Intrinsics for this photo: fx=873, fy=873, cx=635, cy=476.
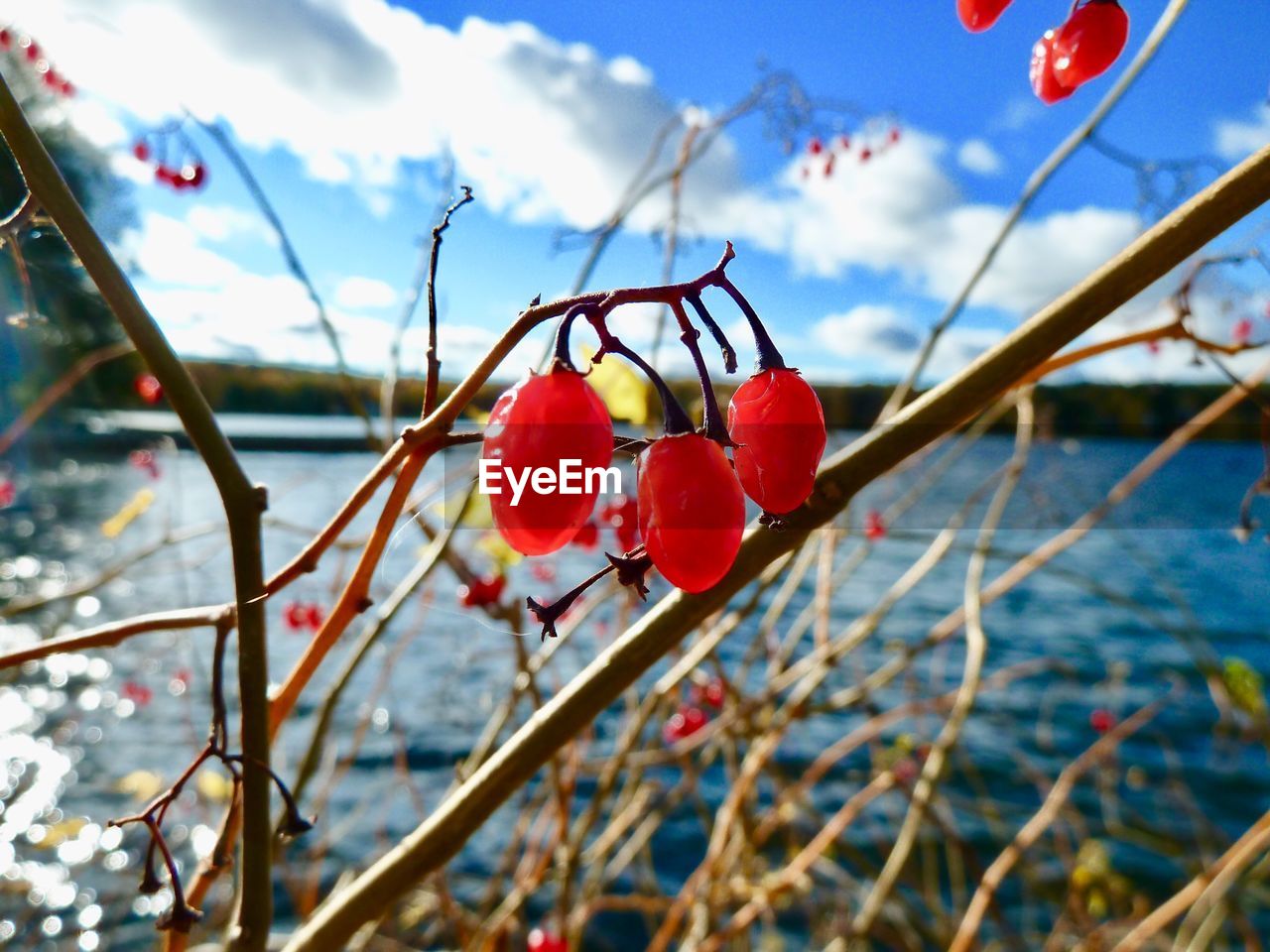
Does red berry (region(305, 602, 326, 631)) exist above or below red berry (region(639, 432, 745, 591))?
below

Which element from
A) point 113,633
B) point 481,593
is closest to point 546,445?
point 113,633

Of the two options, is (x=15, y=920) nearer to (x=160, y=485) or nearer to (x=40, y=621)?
(x=40, y=621)

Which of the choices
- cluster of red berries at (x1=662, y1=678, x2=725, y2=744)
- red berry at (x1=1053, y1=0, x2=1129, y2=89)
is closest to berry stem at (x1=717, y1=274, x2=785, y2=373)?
red berry at (x1=1053, y1=0, x2=1129, y2=89)

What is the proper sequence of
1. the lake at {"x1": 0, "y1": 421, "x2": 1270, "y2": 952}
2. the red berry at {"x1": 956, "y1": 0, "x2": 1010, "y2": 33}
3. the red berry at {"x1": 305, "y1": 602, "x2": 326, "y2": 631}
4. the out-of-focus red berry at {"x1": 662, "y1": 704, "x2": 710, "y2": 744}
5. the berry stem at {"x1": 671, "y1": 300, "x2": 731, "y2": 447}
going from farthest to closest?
the lake at {"x1": 0, "y1": 421, "x2": 1270, "y2": 952}
the red berry at {"x1": 305, "y1": 602, "x2": 326, "y2": 631}
the out-of-focus red berry at {"x1": 662, "y1": 704, "x2": 710, "y2": 744}
the red berry at {"x1": 956, "y1": 0, "x2": 1010, "y2": 33}
the berry stem at {"x1": 671, "y1": 300, "x2": 731, "y2": 447}

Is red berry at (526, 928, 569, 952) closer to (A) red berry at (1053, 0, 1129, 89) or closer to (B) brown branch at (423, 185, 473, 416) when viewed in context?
(B) brown branch at (423, 185, 473, 416)

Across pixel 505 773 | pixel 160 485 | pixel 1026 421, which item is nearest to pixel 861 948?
pixel 1026 421

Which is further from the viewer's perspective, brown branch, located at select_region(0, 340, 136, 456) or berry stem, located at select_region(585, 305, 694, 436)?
brown branch, located at select_region(0, 340, 136, 456)

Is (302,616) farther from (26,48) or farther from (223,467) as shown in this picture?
(223,467)
